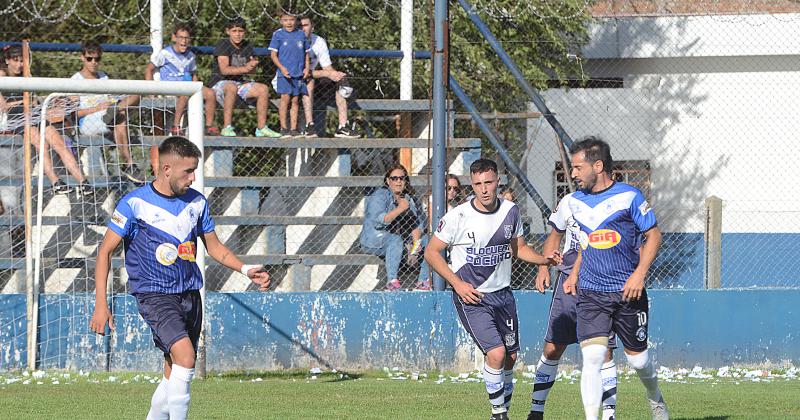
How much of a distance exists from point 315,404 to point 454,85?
4.92 meters

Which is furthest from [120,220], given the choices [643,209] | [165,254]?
[643,209]

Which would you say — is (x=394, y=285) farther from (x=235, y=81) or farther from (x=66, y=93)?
(x=66, y=93)

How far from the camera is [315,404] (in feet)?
30.3

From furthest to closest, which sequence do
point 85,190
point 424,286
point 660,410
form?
point 85,190, point 424,286, point 660,410

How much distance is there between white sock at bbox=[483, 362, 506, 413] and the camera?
773 cm

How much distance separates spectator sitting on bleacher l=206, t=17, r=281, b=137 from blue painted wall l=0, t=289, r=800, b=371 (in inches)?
100

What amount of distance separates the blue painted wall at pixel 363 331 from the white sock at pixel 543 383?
12.0ft

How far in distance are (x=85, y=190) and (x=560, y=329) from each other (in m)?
6.07

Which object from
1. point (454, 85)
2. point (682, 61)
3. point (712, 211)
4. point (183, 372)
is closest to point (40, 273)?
point (454, 85)

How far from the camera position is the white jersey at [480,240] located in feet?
26.3

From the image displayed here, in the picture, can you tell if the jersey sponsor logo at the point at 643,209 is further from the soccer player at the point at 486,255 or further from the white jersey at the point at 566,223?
the soccer player at the point at 486,255

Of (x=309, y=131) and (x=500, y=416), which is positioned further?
(x=309, y=131)

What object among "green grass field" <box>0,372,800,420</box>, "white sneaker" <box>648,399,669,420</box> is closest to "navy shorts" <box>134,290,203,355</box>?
"green grass field" <box>0,372,800,420</box>

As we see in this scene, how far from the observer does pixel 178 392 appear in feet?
21.4
